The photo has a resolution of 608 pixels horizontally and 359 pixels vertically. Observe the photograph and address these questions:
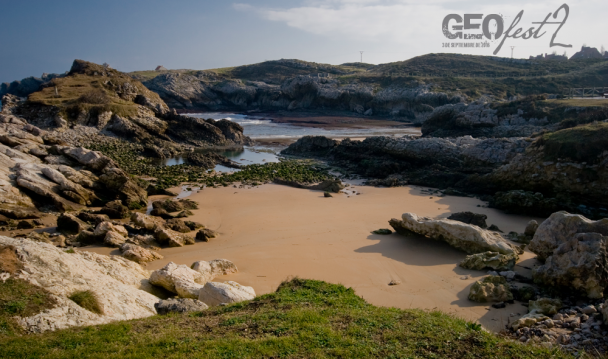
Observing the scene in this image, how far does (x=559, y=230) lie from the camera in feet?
34.9

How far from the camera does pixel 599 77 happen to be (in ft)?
199

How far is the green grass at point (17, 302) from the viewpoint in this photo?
5733 millimetres

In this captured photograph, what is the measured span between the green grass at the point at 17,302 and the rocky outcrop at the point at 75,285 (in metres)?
0.11

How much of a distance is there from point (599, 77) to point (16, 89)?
117809 millimetres

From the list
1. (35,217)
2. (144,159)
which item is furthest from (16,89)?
(35,217)

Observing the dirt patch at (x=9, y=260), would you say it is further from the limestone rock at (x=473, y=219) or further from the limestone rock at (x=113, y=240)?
the limestone rock at (x=473, y=219)

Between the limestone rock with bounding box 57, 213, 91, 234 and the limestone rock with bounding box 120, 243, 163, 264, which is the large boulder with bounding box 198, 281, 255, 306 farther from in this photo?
the limestone rock with bounding box 57, 213, 91, 234

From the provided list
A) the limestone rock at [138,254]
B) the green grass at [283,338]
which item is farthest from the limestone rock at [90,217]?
the green grass at [283,338]

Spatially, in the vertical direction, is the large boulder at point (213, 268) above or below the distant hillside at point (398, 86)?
below

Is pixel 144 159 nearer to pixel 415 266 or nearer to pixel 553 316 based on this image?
pixel 415 266

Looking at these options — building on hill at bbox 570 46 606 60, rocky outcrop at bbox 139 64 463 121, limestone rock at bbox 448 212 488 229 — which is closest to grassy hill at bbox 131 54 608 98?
rocky outcrop at bbox 139 64 463 121

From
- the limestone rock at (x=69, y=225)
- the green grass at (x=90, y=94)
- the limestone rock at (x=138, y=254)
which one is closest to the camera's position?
the limestone rock at (x=138, y=254)

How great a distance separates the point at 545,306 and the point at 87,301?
8.86 metres

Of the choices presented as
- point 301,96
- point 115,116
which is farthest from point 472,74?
point 115,116
